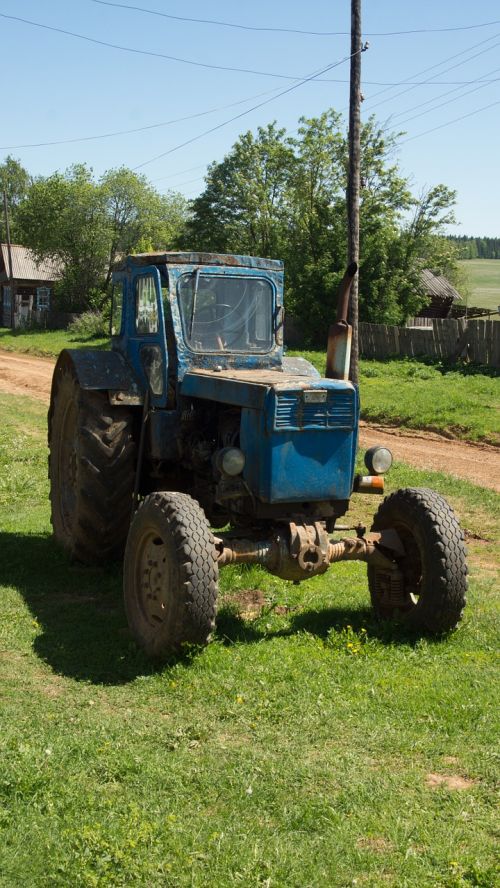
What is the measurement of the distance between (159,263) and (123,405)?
4.08 ft

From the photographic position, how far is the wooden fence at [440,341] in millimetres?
22938

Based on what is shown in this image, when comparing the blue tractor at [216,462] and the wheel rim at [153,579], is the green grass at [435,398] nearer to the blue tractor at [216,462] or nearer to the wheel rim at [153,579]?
the blue tractor at [216,462]

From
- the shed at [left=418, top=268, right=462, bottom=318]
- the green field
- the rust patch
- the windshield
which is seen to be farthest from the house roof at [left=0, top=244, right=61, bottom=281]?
the rust patch

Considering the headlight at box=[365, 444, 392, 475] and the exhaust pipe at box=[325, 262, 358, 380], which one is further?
the headlight at box=[365, 444, 392, 475]

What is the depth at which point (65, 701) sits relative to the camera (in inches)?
223

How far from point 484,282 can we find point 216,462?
103 metres

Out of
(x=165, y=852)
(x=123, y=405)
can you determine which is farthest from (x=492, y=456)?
(x=165, y=852)

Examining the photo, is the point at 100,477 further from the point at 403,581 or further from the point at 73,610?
the point at 403,581

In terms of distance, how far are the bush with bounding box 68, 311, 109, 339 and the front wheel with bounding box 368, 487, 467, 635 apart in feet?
97.6

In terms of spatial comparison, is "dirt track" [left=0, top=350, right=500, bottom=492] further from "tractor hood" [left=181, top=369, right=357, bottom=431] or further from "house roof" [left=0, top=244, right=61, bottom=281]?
"house roof" [left=0, top=244, right=61, bottom=281]

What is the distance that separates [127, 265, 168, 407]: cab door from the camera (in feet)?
25.5

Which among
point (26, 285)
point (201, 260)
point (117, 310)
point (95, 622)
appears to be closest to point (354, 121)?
point (117, 310)

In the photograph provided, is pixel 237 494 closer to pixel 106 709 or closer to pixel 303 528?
pixel 303 528

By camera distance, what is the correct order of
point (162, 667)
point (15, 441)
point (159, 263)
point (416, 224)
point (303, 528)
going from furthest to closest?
point (416, 224) → point (15, 441) → point (159, 263) → point (303, 528) → point (162, 667)
